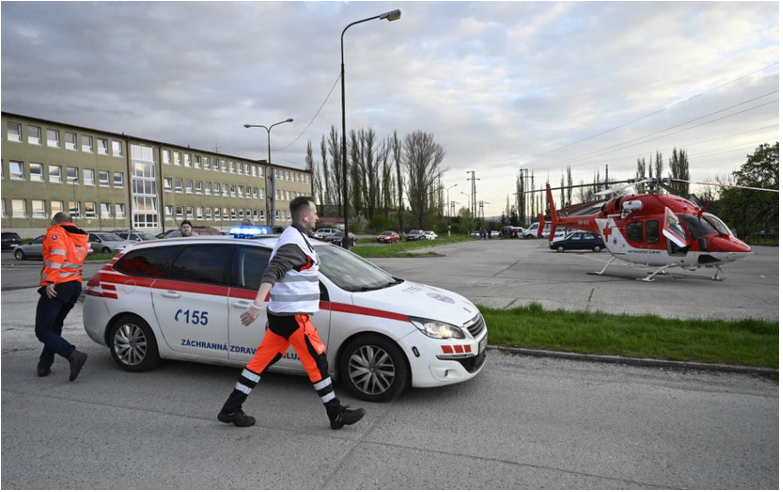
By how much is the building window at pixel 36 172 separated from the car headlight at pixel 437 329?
5499cm

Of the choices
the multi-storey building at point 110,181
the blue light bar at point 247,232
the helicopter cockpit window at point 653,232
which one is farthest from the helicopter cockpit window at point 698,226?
the multi-storey building at point 110,181

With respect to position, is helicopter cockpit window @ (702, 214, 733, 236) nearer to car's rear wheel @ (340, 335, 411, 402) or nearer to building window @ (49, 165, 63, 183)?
car's rear wheel @ (340, 335, 411, 402)

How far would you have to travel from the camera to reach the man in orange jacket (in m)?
5.26

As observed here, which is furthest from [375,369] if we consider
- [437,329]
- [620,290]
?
[620,290]

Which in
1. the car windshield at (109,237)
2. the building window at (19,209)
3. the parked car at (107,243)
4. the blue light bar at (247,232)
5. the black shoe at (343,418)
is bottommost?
the black shoe at (343,418)

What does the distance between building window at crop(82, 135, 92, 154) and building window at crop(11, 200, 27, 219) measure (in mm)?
8640

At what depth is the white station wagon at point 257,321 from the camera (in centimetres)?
453

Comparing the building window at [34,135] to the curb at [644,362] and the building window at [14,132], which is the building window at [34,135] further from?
the curb at [644,362]

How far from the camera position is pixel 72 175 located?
5025 centimetres

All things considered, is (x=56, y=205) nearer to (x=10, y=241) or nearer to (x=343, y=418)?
(x=10, y=241)

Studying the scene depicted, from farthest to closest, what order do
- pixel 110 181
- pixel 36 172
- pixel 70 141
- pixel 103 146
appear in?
1. pixel 110 181
2. pixel 103 146
3. pixel 70 141
4. pixel 36 172

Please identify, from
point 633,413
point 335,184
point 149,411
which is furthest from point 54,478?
point 335,184

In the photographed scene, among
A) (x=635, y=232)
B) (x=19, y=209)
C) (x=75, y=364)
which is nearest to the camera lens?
(x=75, y=364)

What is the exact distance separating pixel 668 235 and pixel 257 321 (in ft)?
45.9
